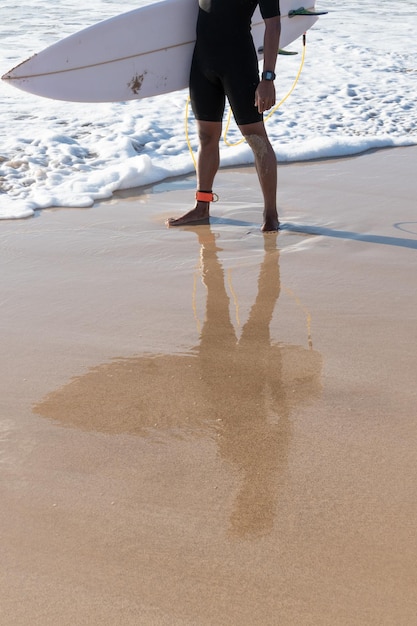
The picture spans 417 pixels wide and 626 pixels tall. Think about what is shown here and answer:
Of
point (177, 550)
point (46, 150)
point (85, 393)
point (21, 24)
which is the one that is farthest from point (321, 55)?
point (177, 550)

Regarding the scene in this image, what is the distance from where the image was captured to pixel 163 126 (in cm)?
664

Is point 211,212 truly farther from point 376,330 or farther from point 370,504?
point 370,504

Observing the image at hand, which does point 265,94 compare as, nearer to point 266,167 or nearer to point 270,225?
point 266,167

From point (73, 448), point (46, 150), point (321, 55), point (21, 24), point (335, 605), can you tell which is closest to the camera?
point (335, 605)

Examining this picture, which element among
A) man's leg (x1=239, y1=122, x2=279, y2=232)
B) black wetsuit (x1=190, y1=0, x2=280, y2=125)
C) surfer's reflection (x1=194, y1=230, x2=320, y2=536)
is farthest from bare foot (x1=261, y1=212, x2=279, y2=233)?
surfer's reflection (x1=194, y1=230, x2=320, y2=536)

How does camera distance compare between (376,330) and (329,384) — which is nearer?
(329,384)

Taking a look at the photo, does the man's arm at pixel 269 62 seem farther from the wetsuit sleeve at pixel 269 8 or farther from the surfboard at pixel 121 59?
the surfboard at pixel 121 59

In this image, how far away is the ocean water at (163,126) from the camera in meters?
5.20

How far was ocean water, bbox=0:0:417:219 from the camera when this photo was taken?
17.0ft

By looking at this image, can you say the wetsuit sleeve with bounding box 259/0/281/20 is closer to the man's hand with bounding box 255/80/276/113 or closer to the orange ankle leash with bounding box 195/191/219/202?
the man's hand with bounding box 255/80/276/113

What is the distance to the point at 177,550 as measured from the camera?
6.18 ft

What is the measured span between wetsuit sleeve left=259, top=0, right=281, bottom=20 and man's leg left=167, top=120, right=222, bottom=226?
25.8 inches

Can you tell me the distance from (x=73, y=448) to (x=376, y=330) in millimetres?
1256

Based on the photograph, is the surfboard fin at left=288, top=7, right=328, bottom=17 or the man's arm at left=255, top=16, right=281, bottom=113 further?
the surfboard fin at left=288, top=7, right=328, bottom=17
